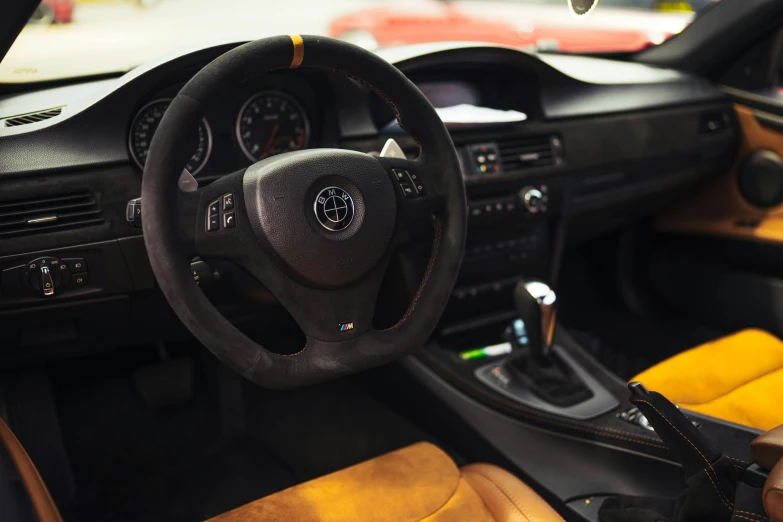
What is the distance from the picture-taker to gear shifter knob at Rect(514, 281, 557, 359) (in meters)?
1.66

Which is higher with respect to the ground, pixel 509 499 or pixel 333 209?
pixel 333 209

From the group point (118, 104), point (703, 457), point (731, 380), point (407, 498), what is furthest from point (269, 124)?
point (731, 380)

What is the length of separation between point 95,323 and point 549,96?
4.37 feet

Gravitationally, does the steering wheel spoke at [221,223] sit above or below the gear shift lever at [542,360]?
above

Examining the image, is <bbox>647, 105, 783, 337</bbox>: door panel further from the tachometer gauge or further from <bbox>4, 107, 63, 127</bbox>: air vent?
<bbox>4, 107, 63, 127</bbox>: air vent

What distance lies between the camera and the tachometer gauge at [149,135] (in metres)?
1.42

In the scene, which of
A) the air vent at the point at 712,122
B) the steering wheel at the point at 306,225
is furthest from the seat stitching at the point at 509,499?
the air vent at the point at 712,122

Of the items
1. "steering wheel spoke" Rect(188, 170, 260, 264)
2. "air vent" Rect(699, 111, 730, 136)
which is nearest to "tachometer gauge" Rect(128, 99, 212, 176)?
"steering wheel spoke" Rect(188, 170, 260, 264)

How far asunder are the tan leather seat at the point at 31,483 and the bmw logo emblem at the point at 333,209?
0.60m

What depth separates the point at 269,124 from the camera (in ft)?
5.12

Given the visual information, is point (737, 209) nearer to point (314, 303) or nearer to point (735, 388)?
point (735, 388)

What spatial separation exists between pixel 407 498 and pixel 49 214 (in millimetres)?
865

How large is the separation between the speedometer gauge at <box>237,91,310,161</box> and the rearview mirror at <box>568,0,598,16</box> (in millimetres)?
691

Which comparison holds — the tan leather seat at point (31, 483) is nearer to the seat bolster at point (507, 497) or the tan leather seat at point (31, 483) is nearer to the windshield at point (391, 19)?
the seat bolster at point (507, 497)
